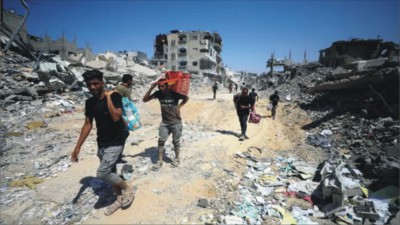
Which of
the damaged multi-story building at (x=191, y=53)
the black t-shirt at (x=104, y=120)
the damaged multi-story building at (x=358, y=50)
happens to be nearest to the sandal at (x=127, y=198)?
the black t-shirt at (x=104, y=120)

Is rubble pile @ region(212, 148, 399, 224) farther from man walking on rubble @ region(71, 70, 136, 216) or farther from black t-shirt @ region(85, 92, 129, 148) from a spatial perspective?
black t-shirt @ region(85, 92, 129, 148)

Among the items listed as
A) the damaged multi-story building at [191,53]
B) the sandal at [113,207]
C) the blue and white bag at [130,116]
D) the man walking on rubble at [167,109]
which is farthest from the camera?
the damaged multi-story building at [191,53]

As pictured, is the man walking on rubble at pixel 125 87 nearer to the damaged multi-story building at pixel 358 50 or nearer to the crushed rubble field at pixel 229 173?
the crushed rubble field at pixel 229 173

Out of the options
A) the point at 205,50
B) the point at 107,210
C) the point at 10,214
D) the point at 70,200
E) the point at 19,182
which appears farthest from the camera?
the point at 205,50

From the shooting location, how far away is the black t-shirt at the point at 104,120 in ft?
9.05

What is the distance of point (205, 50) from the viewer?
4366 centimetres

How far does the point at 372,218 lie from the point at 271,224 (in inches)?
61.3

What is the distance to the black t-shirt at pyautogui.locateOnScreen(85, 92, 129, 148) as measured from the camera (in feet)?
9.05

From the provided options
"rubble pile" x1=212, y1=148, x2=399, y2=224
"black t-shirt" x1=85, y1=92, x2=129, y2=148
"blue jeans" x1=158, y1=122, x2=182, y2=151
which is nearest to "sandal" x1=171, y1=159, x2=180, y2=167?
"blue jeans" x1=158, y1=122, x2=182, y2=151

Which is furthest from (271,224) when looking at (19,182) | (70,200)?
(19,182)

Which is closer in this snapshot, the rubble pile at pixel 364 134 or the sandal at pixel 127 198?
the sandal at pixel 127 198

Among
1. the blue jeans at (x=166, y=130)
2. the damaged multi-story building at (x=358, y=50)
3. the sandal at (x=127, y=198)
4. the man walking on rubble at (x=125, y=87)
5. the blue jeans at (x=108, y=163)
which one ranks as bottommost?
the sandal at (x=127, y=198)

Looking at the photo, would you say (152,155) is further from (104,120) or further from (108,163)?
(104,120)

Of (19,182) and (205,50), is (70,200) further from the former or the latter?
(205,50)
